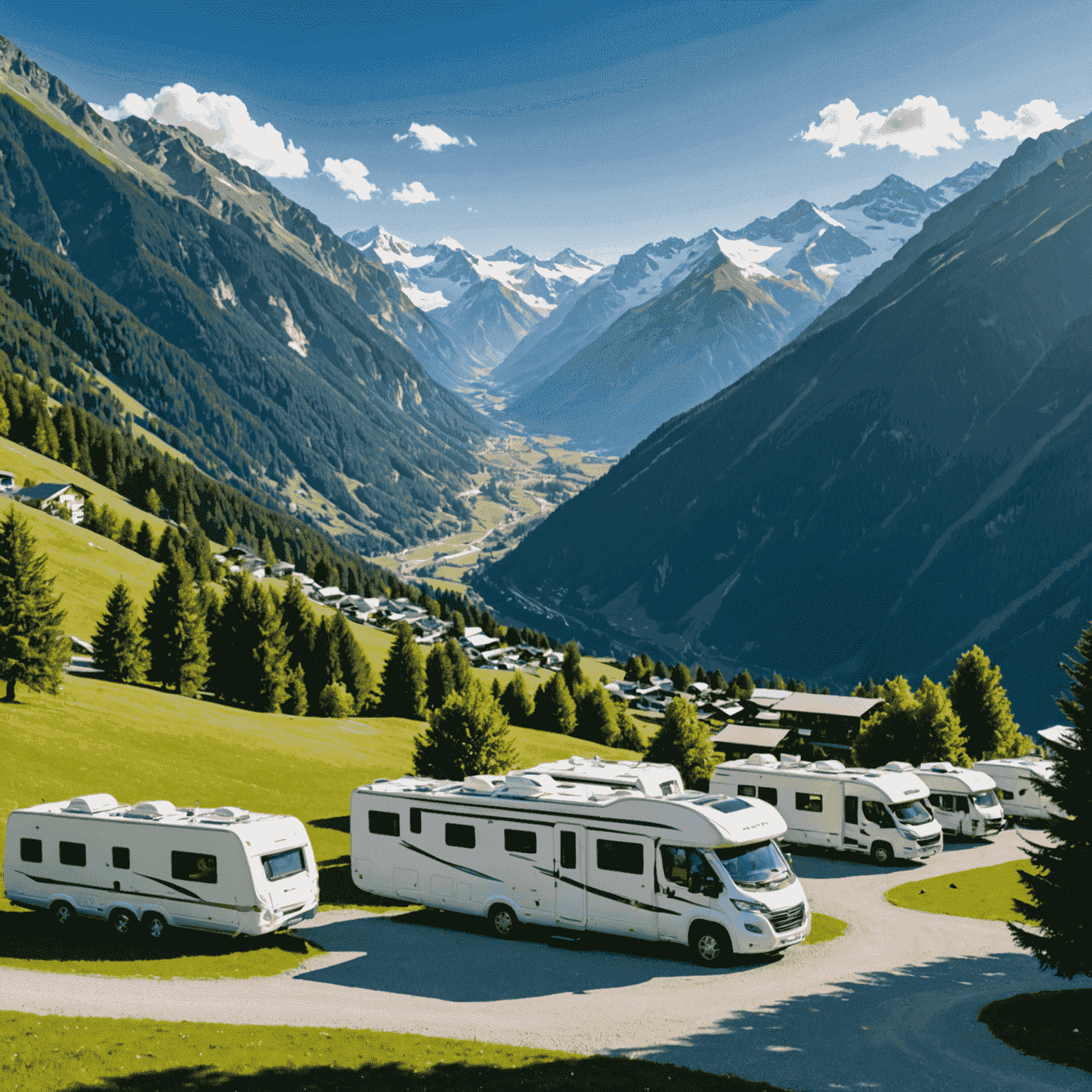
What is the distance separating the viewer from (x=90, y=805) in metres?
27.8

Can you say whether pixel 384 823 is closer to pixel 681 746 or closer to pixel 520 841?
pixel 520 841

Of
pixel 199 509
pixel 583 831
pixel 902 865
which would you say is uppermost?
pixel 199 509

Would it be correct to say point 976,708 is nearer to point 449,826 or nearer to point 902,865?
point 902,865

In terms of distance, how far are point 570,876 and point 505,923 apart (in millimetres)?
2846

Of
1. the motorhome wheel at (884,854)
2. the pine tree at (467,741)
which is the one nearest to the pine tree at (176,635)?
the pine tree at (467,741)

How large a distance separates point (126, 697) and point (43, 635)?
9952 mm

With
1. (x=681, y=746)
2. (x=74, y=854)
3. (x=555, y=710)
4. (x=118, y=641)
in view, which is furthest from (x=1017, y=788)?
(x=118, y=641)

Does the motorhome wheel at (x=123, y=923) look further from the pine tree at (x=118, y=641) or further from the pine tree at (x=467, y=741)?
the pine tree at (x=118, y=641)

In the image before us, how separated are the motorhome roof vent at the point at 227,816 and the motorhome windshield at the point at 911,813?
2900cm

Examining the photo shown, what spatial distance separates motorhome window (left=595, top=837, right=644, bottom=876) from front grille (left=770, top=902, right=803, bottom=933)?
3900 millimetres

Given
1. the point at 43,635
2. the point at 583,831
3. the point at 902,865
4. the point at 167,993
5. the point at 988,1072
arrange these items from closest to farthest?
1. the point at 988,1072
2. the point at 167,993
3. the point at 583,831
4. the point at 902,865
5. the point at 43,635

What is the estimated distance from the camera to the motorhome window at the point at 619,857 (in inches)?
1024

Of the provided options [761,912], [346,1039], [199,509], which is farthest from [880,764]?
[199,509]

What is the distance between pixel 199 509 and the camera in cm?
17662
